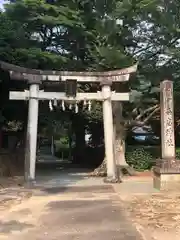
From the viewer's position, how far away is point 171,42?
1905cm

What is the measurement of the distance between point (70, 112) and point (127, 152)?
3.68 m

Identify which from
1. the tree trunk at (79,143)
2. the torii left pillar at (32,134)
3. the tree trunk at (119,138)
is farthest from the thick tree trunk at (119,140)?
the tree trunk at (79,143)

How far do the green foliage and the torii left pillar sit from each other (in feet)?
23.8

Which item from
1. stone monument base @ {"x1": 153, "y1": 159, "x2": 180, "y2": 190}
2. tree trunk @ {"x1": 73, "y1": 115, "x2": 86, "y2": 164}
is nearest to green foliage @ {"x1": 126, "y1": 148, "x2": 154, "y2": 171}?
tree trunk @ {"x1": 73, "y1": 115, "x2": 86, "y2": 164}

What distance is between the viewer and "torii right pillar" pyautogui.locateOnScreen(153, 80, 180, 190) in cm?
1279

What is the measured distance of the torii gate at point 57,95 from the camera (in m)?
14.9

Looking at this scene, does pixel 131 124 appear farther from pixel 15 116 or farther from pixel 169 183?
pixel 169 183

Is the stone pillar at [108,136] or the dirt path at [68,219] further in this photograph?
the stone pillar at [108,136]

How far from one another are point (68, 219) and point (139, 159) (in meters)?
13.1

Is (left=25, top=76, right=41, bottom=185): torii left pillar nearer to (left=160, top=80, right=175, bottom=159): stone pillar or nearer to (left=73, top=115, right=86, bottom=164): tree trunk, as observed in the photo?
(left=160, top=80, right=175, bottom=159): stone pillar

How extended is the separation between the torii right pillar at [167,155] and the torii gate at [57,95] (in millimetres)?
2191

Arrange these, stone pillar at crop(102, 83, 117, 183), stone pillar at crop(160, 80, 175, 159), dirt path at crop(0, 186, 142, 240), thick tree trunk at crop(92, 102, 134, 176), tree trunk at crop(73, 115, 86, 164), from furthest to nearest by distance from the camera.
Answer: tree trunk at crop(73, 115, 86, 164)
thick tree trunk at crop(92, 102, 134, 176)
stone pillar at crop(102, 83, 117, 183)
stone pillar at crop(160, 80, 175, 159)
dirt path at crop(0, 186, 142, 240)

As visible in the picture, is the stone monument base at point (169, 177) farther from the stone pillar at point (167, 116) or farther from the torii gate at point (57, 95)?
the torii gate at point (57, 95)

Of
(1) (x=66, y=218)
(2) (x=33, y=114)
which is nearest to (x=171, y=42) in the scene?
(2) (x=33, y=114)
